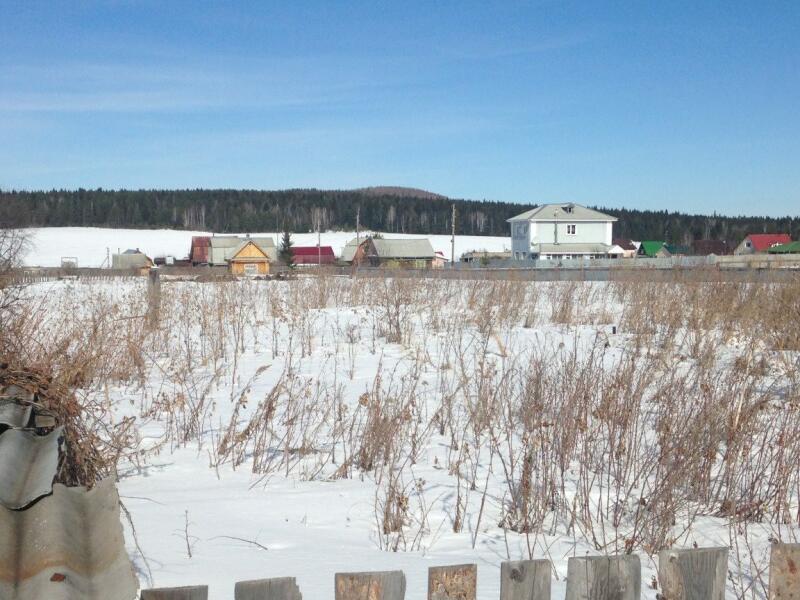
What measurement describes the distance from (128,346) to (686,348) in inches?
270

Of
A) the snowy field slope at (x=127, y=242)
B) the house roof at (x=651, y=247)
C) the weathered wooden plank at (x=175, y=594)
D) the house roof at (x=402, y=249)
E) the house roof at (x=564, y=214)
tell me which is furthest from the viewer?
the snowy field slope at (x=127, y=242)

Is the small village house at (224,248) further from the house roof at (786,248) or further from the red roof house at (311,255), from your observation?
the house roof at (786,248)

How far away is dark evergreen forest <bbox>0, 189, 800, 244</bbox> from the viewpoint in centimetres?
11836

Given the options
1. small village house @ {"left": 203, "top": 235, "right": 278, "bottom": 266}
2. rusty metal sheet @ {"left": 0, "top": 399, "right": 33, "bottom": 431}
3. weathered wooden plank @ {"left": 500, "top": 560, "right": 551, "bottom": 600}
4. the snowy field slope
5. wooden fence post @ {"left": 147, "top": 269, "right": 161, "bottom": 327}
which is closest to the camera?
weathered wooden plank @ {"left": 500, "top": 560, "right": 551, "bottom": 600}

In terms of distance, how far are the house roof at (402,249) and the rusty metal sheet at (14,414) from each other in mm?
65471

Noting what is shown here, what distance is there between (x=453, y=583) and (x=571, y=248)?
63.2m

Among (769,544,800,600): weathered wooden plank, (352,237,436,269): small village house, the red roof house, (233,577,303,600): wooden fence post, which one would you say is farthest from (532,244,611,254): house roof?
(233,577,303,600): wooden fence post

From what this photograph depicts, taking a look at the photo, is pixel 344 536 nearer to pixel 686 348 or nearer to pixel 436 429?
pixel 436 429

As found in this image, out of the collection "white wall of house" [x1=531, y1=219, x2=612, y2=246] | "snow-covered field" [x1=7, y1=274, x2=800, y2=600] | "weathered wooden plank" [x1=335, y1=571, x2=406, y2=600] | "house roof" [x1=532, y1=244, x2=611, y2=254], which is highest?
"white wall of house" [x1=531, y1=219, x2=612, y2=246]

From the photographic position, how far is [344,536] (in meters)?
3.60

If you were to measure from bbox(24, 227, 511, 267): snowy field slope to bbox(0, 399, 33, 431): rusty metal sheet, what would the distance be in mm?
76663

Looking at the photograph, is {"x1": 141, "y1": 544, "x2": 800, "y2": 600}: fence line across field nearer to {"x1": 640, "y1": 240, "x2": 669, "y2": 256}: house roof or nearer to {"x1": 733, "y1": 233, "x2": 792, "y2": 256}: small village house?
{"x1": 640, "y1": 240, "x2": 669, "y2": 256}: house roof

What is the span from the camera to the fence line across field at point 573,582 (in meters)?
1.73

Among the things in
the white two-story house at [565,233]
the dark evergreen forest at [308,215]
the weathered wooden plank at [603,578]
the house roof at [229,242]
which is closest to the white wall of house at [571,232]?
the white two-story house at [565,233]
